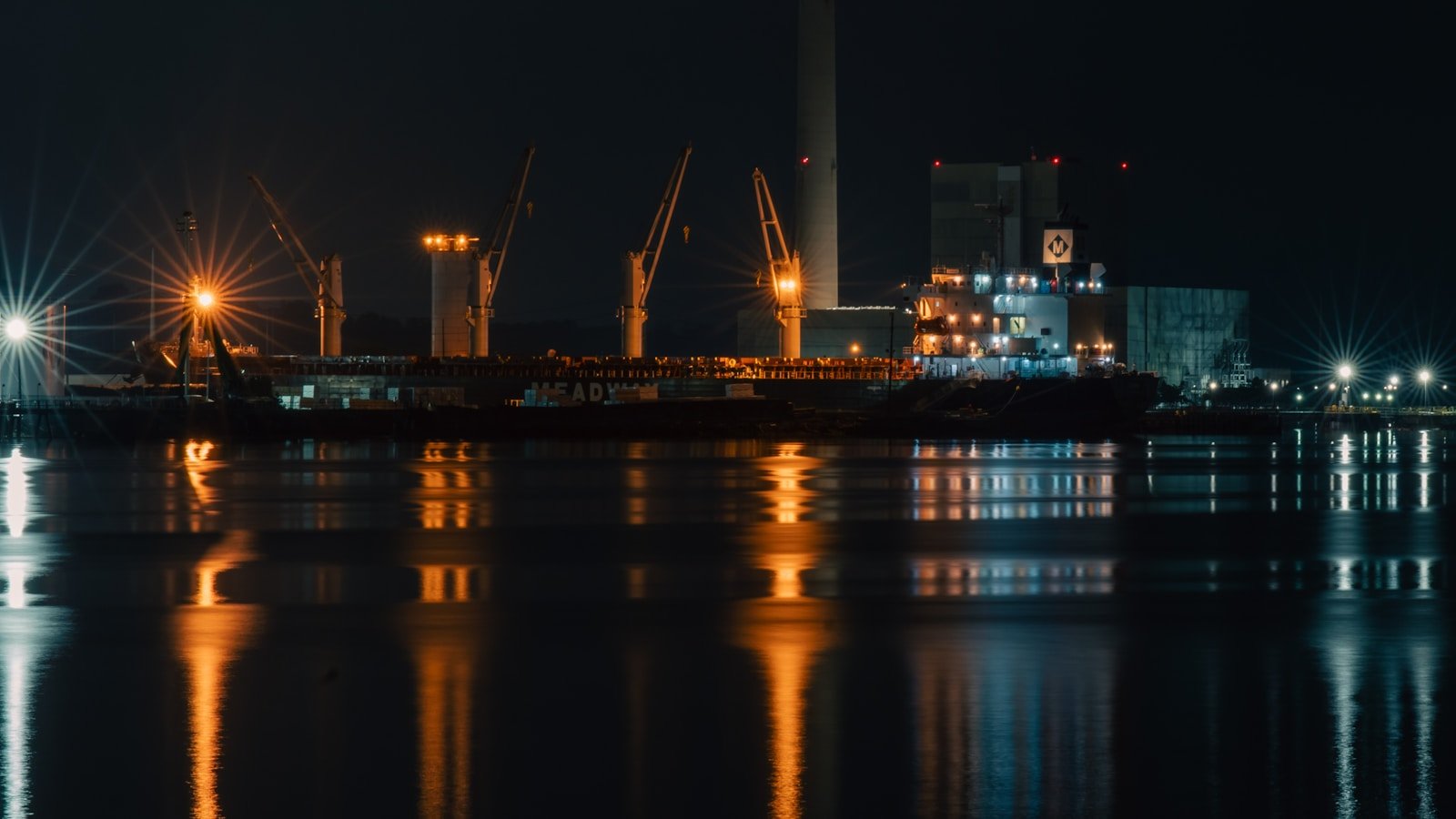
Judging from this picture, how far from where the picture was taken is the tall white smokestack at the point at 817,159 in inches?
4090

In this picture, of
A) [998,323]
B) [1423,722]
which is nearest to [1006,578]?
[1423,722]

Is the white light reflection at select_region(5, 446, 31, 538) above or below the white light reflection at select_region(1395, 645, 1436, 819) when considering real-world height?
above

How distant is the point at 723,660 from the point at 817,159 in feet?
298

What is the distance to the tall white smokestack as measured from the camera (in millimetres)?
103875

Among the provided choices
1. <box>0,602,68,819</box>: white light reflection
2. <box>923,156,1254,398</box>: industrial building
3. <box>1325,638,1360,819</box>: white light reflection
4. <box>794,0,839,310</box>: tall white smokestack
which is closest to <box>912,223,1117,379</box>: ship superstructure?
<box>923,156,1254,398</box>: industrial building

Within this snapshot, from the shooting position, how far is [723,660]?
16.9 meters

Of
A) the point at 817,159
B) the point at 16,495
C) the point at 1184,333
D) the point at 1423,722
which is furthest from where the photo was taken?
the point at 1184,333

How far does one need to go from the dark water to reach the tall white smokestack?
71.3m

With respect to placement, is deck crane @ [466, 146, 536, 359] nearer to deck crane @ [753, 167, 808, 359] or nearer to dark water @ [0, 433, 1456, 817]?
deck crane @ [753, 167, 808, 359]

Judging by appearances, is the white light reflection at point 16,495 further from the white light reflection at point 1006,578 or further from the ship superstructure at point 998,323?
the ship superstructure at point 998,323

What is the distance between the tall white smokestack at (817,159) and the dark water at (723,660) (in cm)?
7127

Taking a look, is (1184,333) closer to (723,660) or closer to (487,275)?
(487,275)

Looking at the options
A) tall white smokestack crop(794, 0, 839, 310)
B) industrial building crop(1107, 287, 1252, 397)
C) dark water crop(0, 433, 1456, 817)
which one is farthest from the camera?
industrial building crop(1107, 287, 1252, 397)

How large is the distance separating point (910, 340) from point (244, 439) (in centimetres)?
4591
